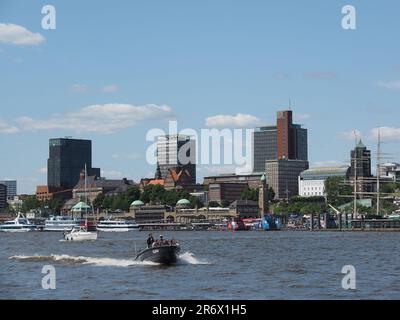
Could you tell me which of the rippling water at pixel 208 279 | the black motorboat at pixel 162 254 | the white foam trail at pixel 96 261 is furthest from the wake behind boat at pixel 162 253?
the rippling water at pixel 208 279

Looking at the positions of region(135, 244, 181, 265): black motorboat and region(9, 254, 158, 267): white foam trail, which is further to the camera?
region(9, 254, 158, 267): white foam trail

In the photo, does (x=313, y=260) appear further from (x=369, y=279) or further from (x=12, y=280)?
(x=12, y=280)

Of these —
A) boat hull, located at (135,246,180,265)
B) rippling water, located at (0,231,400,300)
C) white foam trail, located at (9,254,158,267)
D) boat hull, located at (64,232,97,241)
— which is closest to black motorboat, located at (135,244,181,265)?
boat hull, located at (135,246,180,265)

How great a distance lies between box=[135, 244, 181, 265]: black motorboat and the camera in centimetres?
6888

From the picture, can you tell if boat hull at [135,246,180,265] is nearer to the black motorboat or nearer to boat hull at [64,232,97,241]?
the black motorboat

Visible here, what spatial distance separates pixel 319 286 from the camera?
2090 inches

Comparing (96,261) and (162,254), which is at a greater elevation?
(162,254)

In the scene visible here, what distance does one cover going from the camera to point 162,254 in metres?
68.9

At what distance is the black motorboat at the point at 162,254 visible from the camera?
226 ft

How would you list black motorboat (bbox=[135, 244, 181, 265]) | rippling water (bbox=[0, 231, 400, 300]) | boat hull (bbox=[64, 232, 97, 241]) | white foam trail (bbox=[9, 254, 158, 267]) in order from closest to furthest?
rippling water (bbox=[0, 231, 400, 300]) < black motorboat (bbox=[135, 244, 181, 265]) < white foam trail (bbox=[9, 254, 158, 267]) < boat hull (bbox=[64, 232, 97, 241])

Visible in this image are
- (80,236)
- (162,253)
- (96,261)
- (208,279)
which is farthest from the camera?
(80,236)

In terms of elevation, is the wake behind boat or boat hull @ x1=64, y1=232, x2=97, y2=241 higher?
the wake behind boat

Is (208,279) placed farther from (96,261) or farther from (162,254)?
(96,261)

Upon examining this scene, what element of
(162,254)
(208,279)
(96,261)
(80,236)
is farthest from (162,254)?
(80,236)
